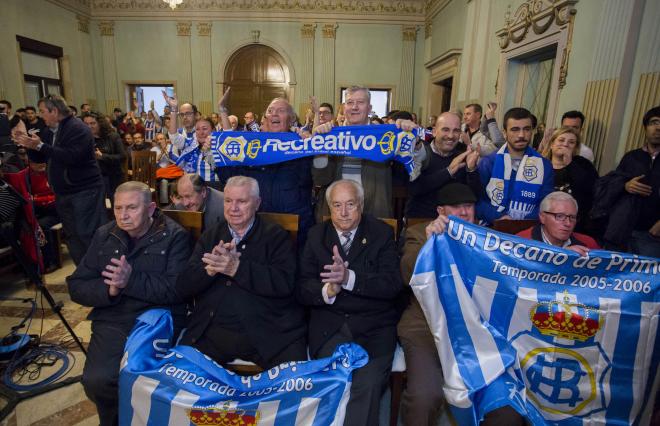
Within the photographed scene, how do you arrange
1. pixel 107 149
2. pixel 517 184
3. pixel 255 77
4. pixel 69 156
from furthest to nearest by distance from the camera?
pixel 255 77 → pixel 107 149 → pixel 69 156 → pixel 517 184

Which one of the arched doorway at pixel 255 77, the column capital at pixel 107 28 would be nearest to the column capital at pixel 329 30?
the arched doorway at pixel 255 77

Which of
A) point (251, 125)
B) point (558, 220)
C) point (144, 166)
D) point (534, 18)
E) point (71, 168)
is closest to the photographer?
point (558, 220)

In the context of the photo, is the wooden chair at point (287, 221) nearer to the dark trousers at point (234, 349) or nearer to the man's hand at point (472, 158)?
the dark trousers at point (234, 349)

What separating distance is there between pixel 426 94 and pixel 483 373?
1184 centimetres

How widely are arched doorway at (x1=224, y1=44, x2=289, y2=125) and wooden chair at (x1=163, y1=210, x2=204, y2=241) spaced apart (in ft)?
37.7

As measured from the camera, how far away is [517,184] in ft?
8.79

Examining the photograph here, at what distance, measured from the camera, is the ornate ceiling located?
12.2 metres

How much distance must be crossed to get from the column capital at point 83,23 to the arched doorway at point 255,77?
457 cm

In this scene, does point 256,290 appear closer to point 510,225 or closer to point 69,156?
point 510,225

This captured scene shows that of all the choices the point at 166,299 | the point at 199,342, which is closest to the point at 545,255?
the point at 199,342

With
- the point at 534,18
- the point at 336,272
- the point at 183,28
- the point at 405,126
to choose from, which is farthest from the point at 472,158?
the point at 183,28

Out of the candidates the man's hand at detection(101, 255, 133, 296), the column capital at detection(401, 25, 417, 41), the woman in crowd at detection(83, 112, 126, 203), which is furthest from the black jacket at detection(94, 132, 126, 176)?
the column capital at detection(401, 25, 417, 41)

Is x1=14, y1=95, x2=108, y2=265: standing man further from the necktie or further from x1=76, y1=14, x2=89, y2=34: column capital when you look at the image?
x1=76, y1=14, x2=89, y2=34: column capital

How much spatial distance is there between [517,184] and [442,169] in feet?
1.82
